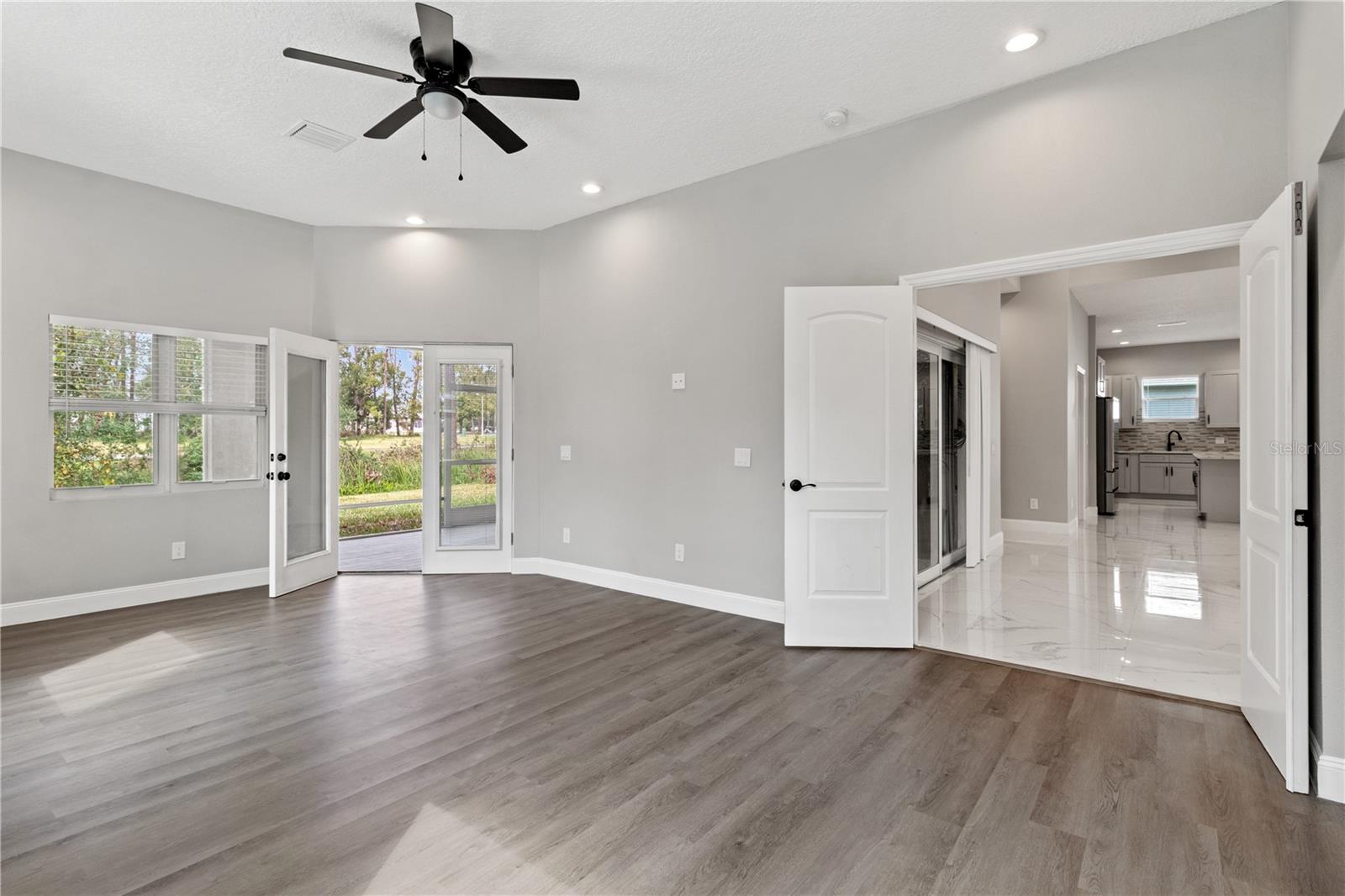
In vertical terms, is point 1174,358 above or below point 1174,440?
above

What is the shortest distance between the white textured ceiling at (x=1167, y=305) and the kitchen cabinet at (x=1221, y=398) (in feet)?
2.31

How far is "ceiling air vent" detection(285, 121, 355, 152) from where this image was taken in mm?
3918

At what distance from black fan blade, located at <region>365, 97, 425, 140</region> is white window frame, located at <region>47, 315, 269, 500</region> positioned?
9.97 ft

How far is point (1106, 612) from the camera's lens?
4.52 meters

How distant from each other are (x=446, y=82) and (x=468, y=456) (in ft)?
11.7

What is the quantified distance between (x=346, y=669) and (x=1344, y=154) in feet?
15.7

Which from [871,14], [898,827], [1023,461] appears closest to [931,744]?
[898,827]

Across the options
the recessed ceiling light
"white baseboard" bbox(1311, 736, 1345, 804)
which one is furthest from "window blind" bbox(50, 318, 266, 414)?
"white baseboard" bbox(1311, 736, 1345, 804)

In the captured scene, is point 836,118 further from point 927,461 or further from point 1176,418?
point 1176,418

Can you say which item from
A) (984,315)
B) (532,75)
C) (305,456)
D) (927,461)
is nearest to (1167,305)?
(984,315)

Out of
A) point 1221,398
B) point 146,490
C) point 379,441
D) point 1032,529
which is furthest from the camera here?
point 1221,398

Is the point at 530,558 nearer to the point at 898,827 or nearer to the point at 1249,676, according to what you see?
the point at 898,827

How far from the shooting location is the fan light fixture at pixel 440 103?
304 centimetres

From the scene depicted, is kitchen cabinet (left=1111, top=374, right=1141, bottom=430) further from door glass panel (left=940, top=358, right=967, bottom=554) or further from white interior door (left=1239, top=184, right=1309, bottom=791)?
white interior door (left=1239, top=184, right=1309, bottom=791)
